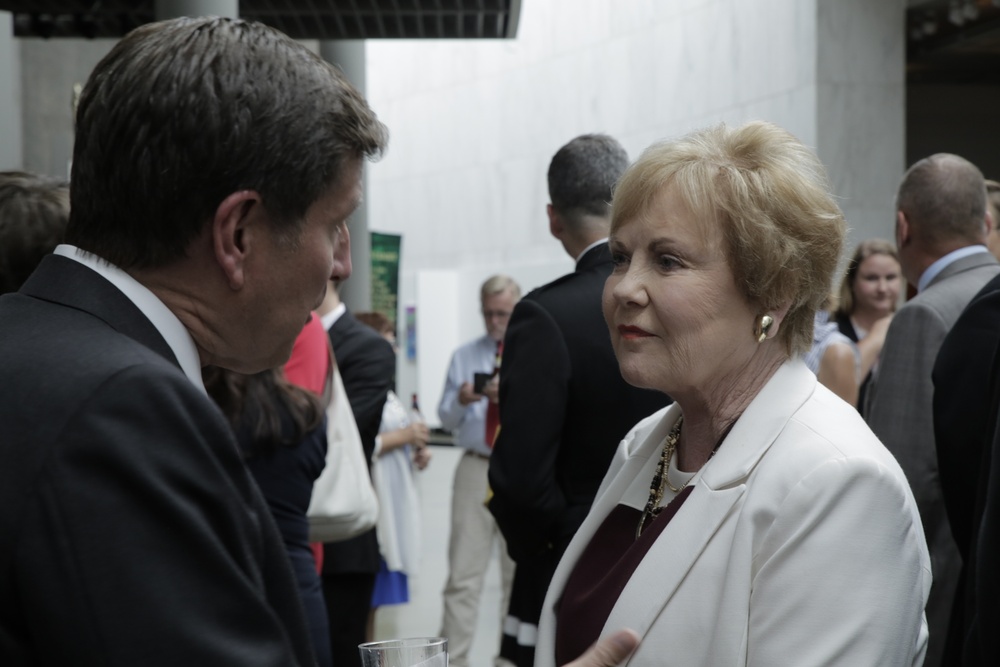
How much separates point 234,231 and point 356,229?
26.0 feet

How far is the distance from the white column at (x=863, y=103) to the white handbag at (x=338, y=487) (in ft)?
26.0

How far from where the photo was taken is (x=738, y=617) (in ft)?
6.05

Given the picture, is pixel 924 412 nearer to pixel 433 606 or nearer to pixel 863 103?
pixel 433 606

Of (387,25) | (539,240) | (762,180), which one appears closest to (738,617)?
(762,180)

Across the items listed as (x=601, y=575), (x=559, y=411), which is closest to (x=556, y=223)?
(x=559, y=411)

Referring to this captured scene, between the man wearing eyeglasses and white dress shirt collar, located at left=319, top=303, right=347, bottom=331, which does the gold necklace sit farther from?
the man wearing eyeglasses

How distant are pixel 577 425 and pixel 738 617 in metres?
1.61

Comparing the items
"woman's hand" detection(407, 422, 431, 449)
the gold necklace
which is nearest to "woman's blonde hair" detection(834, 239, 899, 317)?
"woman's hand" detection(407, 422, 431, 449)

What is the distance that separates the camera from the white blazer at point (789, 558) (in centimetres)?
180

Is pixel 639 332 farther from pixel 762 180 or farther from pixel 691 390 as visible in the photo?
pixel 762 180

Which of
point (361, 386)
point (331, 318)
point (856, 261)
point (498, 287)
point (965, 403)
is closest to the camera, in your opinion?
point (965, 403)

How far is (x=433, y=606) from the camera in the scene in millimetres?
8508

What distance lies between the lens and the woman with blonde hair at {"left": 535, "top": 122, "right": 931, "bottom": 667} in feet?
5.95

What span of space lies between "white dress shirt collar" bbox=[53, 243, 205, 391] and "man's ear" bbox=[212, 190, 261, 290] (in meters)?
0.09
